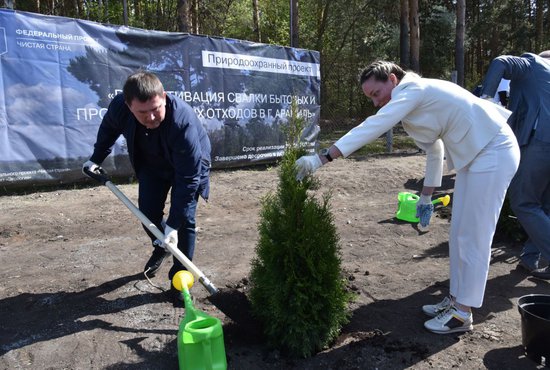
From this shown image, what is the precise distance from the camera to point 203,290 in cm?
391

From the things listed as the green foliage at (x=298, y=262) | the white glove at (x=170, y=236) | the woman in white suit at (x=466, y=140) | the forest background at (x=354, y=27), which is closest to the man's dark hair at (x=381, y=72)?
the woman in white suit at (x=466, y=140)

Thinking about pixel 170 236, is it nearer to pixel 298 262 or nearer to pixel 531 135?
pixel 298 262

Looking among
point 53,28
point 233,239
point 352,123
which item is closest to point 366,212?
point 233,239

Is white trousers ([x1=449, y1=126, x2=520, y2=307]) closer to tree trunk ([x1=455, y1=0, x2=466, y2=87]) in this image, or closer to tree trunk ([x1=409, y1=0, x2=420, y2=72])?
tree trunk ([x1=455, y1=0, x2=466, y2=87])

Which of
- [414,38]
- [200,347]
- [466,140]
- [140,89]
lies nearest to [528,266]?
[466,140]

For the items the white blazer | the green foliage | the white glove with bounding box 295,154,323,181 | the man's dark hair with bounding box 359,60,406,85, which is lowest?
the green foliage

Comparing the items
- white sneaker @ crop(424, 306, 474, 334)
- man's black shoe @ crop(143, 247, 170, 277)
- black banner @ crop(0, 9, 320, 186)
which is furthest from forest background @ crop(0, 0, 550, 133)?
man's black shoe @ crop(143, 247, 170, 277)

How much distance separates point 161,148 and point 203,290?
1316mm

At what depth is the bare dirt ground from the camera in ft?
9.53

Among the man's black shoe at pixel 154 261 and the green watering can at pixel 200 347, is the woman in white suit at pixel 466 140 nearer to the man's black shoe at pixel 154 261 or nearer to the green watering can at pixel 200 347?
the green watering can at pixel 200 347

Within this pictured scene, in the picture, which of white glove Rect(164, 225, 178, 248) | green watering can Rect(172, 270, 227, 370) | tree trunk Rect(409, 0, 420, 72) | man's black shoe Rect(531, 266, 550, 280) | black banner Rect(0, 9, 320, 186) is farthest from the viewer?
tree trunk Rect(409, 0, 420, 72)

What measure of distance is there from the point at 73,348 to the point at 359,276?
2.44 meters

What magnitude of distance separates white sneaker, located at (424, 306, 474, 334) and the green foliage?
765 mm

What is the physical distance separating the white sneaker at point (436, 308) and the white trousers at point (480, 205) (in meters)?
0.30
